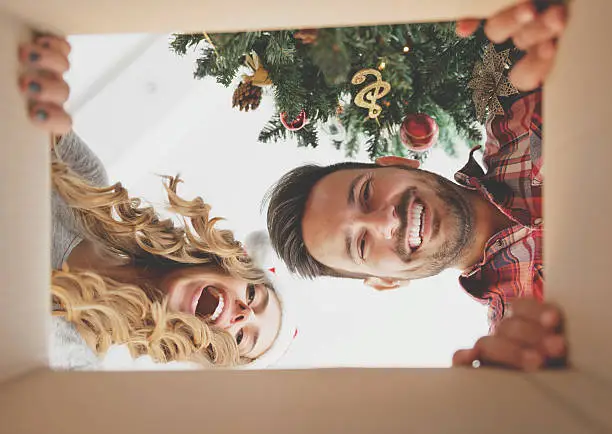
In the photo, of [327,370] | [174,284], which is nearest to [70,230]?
[174,284]

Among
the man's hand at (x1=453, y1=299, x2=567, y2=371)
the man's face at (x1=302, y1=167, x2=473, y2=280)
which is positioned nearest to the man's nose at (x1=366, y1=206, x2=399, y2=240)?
the man's face at (x1=302, y1=167, x2=473, y2=280)

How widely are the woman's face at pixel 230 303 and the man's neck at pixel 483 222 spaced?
1.81 ft

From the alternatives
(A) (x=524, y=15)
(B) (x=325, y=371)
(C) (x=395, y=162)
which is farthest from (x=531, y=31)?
(C) (x=395, y=162)

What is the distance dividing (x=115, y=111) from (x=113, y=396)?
1572 mm

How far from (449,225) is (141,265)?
73 centimetres

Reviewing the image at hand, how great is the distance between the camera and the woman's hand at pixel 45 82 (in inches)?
26.1

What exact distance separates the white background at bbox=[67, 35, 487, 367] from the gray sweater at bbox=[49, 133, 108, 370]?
2.62 ft

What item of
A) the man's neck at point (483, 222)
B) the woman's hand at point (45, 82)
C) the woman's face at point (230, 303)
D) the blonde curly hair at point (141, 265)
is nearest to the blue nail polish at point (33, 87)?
the woman's hand at point (45, 82)

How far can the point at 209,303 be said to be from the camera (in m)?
1.17

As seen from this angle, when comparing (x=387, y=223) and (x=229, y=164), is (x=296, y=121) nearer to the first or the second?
(x=387, y=223)

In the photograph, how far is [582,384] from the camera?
1.93 feet

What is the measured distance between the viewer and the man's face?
4.00ft

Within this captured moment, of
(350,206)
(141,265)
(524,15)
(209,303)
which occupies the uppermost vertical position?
(524,15)

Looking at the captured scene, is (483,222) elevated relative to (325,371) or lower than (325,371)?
elevated
